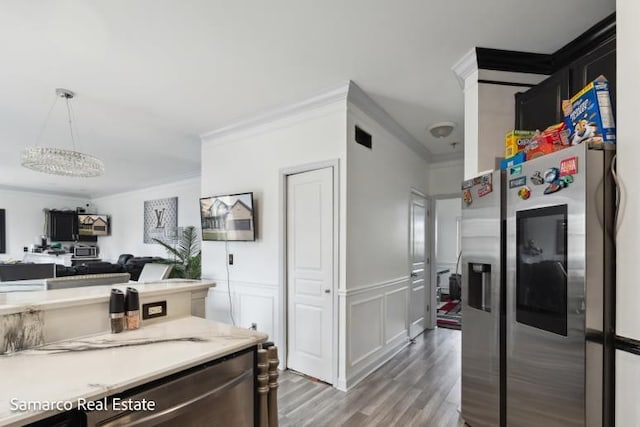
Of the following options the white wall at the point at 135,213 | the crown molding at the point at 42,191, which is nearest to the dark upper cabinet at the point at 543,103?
the white wall at the point at 135,213

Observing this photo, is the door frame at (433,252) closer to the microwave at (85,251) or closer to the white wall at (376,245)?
the white wall at (376,245)

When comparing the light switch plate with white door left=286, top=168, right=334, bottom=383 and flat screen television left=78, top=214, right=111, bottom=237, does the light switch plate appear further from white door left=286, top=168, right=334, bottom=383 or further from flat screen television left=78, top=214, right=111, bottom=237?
flat screen television left=78, top=214, right=111, bottom=237

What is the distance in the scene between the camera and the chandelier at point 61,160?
3207 mm

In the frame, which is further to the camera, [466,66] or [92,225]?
[92,225]

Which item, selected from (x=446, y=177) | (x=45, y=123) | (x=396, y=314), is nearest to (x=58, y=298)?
(x=396, y=314)

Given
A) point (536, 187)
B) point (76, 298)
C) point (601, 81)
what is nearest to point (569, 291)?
point (536, 187)

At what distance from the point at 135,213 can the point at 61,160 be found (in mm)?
5540

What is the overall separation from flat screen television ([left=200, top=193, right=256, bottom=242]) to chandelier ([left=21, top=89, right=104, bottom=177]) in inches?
50.8

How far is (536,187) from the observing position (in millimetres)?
1652

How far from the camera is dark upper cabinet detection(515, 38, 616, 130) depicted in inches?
70.7

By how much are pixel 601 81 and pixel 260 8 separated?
181 cm

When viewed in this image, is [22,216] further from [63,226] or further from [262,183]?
[262,183]

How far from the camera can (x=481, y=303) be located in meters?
2.07

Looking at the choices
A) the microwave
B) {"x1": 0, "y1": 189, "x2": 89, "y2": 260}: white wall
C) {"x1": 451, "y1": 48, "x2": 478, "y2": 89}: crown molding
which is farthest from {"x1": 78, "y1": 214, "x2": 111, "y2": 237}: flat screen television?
{"x1": 451, "y1": 48, "x2": 478, "y2": 89}: crown molding
